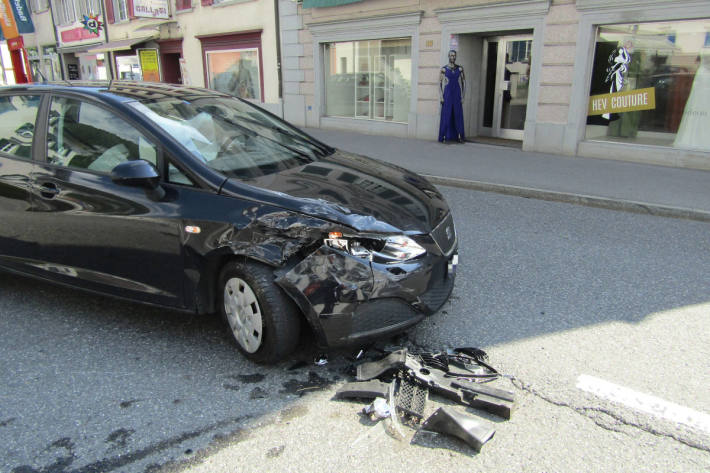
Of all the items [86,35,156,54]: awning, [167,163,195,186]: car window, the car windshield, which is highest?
[86,35,156,54]: awning

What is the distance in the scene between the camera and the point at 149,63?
2130 centimetres

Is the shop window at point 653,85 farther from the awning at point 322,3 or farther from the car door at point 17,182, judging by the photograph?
the car door at point 17,182

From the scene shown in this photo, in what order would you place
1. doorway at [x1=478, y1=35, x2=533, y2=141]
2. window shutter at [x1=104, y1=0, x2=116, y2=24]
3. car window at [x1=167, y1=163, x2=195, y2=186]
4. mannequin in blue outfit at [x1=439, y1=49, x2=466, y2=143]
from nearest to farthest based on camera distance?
car window at [x1=167, y1=163, x2=195, y2=186], mannequin in blue outfit at [x1=439, y1=49, x2=466, y2=143], doorway at [x1=478, y1=35, x2=533, y2=141], window shutter at [x1=104, y1=0, x2=116, y2=24]

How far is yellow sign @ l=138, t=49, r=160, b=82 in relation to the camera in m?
21.1

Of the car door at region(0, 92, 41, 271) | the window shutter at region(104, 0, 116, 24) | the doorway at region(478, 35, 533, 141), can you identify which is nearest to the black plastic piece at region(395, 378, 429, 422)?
the car door at region(0, 92, 41, 271)

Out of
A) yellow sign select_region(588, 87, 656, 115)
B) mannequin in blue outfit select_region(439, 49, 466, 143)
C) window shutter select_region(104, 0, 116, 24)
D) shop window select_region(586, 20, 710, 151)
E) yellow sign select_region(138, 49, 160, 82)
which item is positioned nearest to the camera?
shop window select_region(586, 20, 710, 151)

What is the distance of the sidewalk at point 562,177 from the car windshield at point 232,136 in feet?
14.5

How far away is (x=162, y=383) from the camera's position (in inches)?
120

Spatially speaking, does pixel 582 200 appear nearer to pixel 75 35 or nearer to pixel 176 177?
pixel 176 177

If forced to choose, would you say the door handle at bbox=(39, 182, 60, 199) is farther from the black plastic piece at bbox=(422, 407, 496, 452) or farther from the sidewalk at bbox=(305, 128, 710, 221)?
the sidewalk at bbox=(305, 128, 710, 221)

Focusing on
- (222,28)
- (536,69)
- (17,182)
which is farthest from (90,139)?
(222,28)

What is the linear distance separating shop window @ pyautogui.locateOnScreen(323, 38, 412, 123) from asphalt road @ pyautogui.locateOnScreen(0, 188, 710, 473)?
9595 mm

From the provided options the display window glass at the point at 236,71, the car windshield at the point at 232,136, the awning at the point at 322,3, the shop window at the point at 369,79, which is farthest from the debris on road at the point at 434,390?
the display window glass at the point at 236,71

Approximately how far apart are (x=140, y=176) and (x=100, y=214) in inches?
21.4
